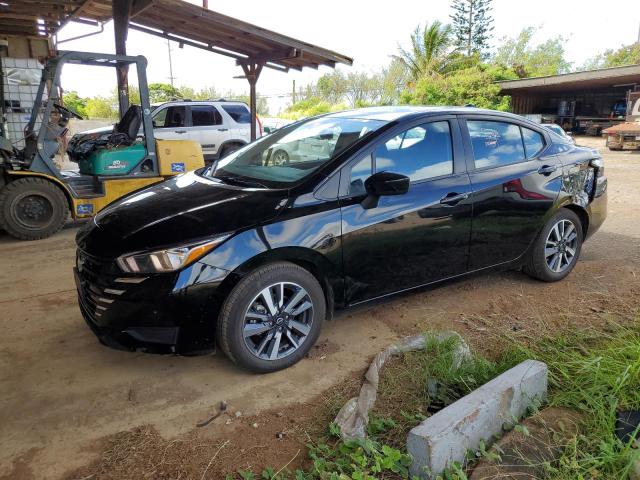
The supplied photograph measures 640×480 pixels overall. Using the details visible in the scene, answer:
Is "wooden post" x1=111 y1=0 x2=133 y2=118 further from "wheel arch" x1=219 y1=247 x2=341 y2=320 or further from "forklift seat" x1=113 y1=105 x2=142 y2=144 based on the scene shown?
"wheel arch" x1=219 y1=247 x2=341 y2=320

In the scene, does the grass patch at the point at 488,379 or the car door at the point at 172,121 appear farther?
the car door at the point at 172,121

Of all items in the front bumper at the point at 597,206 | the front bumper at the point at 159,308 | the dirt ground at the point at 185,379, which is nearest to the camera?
the dirt ground at the point at 185,379

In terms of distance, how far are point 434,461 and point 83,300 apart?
7.50 feet

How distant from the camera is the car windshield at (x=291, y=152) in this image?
11.2 feet

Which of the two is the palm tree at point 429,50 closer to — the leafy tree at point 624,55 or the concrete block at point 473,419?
the leafy tree at point 624,55

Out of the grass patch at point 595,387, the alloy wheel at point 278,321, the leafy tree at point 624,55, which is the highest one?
the leafy tree at point 624,55

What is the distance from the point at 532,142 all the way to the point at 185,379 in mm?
3387

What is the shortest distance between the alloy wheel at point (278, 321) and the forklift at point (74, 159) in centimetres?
416

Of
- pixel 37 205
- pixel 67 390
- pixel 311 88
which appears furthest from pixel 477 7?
pixel 67 390

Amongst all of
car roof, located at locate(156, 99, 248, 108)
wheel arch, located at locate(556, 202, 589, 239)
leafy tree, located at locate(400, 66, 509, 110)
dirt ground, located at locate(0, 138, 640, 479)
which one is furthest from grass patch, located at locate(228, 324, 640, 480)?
leafy tree, located at locate(400, 66, 509, 110)

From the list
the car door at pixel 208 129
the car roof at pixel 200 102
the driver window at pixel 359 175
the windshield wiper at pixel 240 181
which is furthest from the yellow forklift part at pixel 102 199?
the car roof at pixel 200 102

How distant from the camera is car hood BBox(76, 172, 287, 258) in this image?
110 inches

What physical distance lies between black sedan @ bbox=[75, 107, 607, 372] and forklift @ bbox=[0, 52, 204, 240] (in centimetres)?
308

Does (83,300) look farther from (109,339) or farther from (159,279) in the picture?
(159,279)
